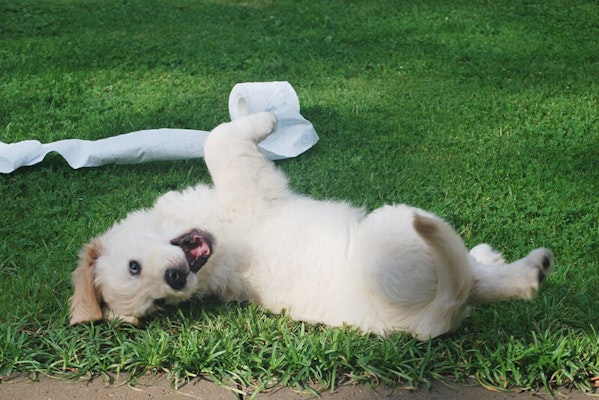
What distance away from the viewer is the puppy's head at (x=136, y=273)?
3281 millimetres

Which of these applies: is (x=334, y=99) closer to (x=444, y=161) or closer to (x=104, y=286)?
(x=444, y=161)

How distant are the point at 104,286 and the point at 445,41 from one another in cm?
476

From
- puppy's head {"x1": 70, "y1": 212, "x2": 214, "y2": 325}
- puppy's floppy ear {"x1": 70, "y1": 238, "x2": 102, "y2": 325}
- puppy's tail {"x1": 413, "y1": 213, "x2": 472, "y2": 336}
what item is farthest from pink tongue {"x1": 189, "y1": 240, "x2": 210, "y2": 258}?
puppy's tail {"x1": 413, "y1": 213, "x2": 472, "y2": 336}

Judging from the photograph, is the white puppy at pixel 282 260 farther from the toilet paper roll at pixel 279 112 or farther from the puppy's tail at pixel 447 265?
the toilet paper roll at pixel 279 112

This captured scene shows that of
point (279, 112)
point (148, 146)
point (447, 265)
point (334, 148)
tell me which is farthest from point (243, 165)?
point (279, 112)

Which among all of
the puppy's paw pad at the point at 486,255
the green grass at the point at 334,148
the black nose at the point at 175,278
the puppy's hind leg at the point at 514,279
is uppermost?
the puppy's hind leg at the point at 514,279

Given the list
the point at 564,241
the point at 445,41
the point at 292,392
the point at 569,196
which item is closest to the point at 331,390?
the point at 292,392

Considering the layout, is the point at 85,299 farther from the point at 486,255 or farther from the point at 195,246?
the point at 486,255

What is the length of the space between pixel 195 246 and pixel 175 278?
0.22 m

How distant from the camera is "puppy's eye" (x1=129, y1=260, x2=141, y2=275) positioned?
3.31 meters

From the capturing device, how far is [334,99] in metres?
5.79

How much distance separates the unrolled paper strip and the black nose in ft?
5.44

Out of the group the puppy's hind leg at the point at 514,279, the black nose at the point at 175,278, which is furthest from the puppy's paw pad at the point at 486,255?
the black nose at the point at 175,278

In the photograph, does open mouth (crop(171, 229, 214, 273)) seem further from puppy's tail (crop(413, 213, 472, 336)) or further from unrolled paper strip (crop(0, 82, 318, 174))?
unrolled paper strip (crop(0, 82, 318, 174))
